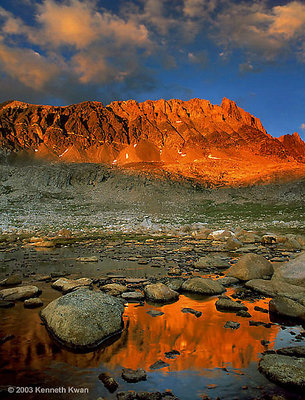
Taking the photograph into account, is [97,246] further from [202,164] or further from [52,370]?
[202,164]

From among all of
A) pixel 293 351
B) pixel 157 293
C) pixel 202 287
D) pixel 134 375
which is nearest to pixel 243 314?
pixel 293 351

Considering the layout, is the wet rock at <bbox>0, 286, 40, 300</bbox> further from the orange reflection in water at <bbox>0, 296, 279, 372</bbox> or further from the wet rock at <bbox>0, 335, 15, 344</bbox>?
the wet rock at <bbox>0, 335, 15, 344</bbox>

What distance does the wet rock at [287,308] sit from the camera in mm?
10523

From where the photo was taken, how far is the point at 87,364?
7352 millimetres

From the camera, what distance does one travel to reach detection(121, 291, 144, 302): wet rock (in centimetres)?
1264

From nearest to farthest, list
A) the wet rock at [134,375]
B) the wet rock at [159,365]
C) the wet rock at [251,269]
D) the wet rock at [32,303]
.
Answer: the wet rock at [134,375] < the wet rock at [159,365] < the wet rock at [32,303] < the wet rock at [251,269]

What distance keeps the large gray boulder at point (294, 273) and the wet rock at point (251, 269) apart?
4.42ft

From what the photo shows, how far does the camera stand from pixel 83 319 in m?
8.86

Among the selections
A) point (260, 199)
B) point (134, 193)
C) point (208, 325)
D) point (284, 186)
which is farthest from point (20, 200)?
point (208, 325)

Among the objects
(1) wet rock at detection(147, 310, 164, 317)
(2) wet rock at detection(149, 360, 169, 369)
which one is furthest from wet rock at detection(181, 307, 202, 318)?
(2) wet rock at detection(149, 360, 169, 369)

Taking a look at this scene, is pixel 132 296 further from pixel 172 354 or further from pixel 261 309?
pixel 261 309

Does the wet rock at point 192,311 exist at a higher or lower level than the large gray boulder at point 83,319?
lower

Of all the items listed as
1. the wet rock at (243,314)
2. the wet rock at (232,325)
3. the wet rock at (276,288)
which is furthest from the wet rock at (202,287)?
the wet rock at (232,325)

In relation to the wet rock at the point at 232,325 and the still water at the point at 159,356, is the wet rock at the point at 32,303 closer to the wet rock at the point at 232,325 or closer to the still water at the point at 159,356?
the still water at the point at 159,356
